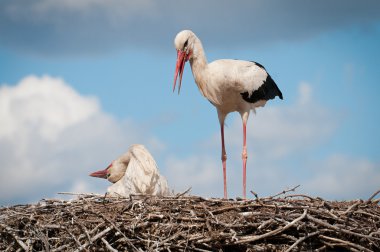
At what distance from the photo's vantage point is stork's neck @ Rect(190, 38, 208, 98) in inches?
347

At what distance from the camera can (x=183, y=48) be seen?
871 cm

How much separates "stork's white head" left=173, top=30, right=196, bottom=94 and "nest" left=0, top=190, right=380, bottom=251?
230 centimetres

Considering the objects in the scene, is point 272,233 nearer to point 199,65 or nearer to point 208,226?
point 208,226

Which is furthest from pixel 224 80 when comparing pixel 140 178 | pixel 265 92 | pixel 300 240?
pixel 300 240

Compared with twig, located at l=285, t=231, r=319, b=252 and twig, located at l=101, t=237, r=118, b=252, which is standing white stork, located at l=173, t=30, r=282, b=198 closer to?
twig, located at l=285, t=231, r=319, b=252

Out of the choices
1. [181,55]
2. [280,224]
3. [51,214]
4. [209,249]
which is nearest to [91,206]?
[51,214]

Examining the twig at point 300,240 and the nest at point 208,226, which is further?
the nest at point 208,226

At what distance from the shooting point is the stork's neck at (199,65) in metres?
8.81

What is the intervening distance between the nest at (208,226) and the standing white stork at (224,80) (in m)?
2.18

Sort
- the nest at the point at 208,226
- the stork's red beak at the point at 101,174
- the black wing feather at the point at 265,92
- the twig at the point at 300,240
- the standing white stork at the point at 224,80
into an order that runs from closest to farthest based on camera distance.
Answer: the twig at the point at 300,240
the nest at the point at 208,226
the standing white stork at the point at 224,80
the black wing feather at the point at 265,92
the stork's red beak at the point at 101,174

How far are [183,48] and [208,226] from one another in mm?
2948

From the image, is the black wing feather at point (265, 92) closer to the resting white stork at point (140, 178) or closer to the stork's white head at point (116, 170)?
the resting white stork at point (140, 178)

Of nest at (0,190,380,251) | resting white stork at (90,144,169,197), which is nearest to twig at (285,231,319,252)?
nest at (0,190,380,251)

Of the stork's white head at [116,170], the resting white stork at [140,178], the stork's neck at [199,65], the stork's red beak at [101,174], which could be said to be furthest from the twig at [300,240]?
the stork's red beak at [101,174]
